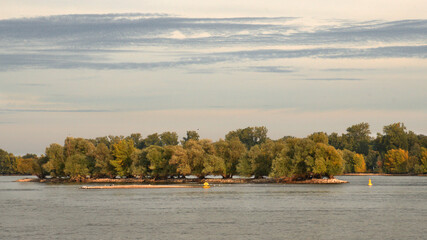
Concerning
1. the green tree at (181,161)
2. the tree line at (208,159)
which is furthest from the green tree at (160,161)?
the green tree at (181,161)

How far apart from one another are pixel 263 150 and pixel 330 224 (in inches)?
4091

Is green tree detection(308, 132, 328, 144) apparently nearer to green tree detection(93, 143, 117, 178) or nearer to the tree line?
the tree line

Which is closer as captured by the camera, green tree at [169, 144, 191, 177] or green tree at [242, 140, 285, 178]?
green tree at [242, 140, 285, 178]

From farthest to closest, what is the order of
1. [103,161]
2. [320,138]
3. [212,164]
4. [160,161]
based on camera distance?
1. [103,161]
2. [160,161]
3. [212,164]
4. [320,138]

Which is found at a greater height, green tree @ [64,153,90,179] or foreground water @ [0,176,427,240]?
green tree @ [64,153,90,179]

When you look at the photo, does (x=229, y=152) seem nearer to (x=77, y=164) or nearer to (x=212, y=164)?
(x=212, y=164)

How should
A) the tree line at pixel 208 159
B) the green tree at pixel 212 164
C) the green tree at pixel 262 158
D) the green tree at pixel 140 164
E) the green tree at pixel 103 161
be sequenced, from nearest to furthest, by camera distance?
the tree line at pixel 208 159, the green tree at pixel 262 158, the green tree at pixel 212 164, the green tree at pixel 140 164, the green tree at pixel 103 161

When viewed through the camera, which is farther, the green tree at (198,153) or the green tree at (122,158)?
the green tree at (122,158)

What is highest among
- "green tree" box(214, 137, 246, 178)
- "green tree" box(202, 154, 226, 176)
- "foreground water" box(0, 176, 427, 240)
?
"green tree" box(214, 137, 246, 178)

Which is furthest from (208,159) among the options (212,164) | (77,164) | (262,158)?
(77,164)

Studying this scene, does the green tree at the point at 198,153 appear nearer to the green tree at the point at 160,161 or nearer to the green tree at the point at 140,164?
the green tree at the point at 160,161

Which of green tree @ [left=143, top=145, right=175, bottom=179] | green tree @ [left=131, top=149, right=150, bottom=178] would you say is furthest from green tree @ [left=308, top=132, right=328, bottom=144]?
green tree @ [left=131, top=149, right=150, bottom=178]

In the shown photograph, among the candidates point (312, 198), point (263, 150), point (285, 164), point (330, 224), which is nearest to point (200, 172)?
point (263, 150)

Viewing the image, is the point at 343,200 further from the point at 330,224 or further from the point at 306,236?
the point at 306,236
